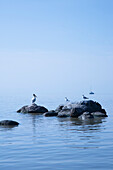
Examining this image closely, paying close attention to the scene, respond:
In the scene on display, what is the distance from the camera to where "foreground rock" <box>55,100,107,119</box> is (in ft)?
96.9

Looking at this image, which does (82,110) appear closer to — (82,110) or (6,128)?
(82,110)

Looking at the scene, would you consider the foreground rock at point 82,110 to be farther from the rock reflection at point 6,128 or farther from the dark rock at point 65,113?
the rock reflection at point 6,128

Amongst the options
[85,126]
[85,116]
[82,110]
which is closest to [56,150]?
[85,126]

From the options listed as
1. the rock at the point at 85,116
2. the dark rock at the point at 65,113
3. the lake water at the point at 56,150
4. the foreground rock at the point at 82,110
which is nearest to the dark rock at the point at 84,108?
the foreground rock at the point at 82,110

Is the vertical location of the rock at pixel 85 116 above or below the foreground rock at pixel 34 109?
below

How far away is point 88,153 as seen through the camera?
42.7 ft

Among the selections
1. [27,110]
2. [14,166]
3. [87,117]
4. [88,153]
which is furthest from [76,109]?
[14,166]

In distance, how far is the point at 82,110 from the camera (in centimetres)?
3020

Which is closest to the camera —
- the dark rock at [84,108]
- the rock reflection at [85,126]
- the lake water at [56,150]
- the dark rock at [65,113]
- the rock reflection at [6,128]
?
the lake water at [56,150]

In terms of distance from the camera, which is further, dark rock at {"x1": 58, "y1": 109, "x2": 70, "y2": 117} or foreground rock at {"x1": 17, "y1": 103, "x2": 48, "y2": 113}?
foreground rock at {"x1": 17, "y1": 103, "x2": 48, "y2": 113}

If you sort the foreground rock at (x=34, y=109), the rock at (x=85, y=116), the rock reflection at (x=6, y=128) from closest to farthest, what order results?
1. the rock reflection at (x=6, y=128)
2. the rock at (x=85, y=116)
3. the foreground rock at (x=34, y=109)

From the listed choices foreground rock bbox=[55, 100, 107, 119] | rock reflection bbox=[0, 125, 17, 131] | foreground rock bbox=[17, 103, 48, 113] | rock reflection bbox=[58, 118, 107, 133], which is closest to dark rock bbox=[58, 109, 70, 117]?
foreground rock bbox=[55, 100, 107, 119]

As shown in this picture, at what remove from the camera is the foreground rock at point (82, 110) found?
29534mm

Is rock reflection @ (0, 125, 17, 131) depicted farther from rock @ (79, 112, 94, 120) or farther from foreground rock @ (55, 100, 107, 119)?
foreground rock @ (55, 100, 107, 119)
